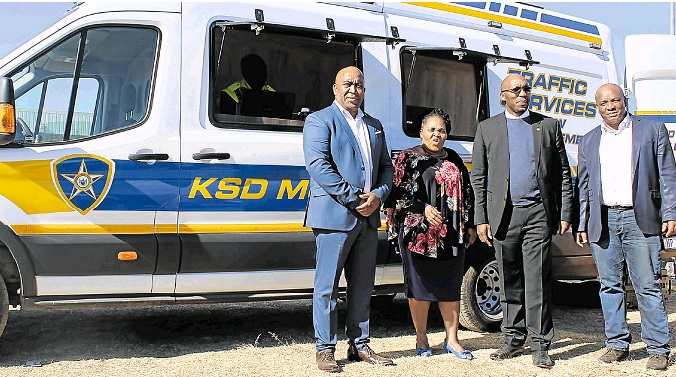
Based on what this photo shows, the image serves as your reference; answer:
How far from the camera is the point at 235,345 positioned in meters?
6.08

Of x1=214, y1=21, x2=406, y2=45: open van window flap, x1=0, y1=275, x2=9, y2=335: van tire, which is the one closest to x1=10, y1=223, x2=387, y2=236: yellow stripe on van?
x1=0, y1=275, x2=9, y2=335: van tire

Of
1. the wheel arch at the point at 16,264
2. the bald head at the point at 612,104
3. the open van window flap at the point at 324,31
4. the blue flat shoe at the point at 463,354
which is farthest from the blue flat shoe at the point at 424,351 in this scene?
the wheel arch at the point at 16,264

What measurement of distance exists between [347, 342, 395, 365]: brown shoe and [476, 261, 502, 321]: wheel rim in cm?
154

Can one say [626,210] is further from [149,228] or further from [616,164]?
[149,228]

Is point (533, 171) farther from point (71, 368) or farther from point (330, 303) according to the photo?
point (71, 368)

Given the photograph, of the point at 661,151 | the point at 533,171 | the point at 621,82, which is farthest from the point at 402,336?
the point at 621,82

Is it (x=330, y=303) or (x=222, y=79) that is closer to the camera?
(x=330, y=303)

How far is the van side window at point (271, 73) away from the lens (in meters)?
5.66

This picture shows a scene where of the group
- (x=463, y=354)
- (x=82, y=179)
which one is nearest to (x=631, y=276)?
(x=463, y=354)

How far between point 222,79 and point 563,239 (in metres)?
3.22

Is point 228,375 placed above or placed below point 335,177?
below

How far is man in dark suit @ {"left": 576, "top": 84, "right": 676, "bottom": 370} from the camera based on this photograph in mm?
5422

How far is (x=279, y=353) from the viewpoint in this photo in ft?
19.0

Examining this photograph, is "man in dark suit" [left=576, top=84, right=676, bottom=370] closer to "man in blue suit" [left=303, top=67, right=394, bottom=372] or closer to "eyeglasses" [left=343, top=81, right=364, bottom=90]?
"man in blue suit" [left=303, top=67, right=394, bottom=372]
